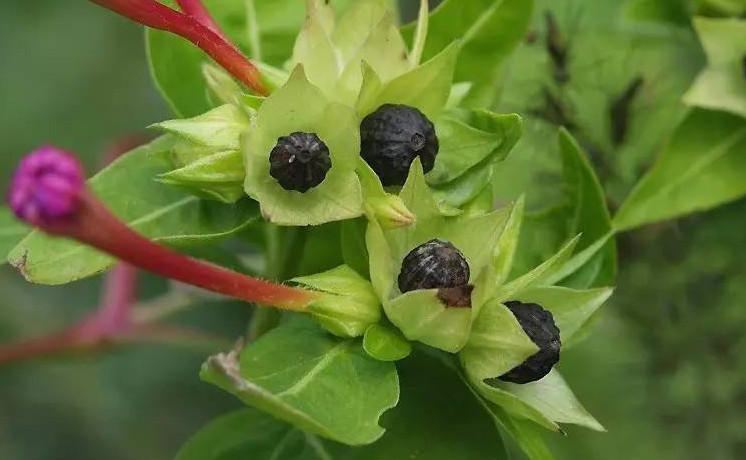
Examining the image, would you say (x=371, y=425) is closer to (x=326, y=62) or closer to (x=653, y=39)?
(x=326, y=62)

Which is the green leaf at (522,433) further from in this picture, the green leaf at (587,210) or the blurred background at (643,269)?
the blurred background at (643,269)

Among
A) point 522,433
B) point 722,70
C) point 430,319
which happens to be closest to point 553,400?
point 522,433

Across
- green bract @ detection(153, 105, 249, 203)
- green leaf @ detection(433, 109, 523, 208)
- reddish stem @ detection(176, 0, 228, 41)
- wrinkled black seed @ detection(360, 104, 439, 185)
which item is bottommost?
green leaf @ detection(433, 109, 523, 208)

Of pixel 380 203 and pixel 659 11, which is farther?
pixel 659 11

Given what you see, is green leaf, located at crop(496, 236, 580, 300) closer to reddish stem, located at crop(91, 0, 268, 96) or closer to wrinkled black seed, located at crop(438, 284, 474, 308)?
wrinkled black seed, located at crop(438, 284, 474, 308)

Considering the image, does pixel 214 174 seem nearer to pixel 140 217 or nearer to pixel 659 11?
pixel 140 217

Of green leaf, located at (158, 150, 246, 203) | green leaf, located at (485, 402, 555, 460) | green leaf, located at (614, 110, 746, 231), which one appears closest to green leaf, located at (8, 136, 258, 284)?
green leaf, located at (158, 150, 246, 203)
